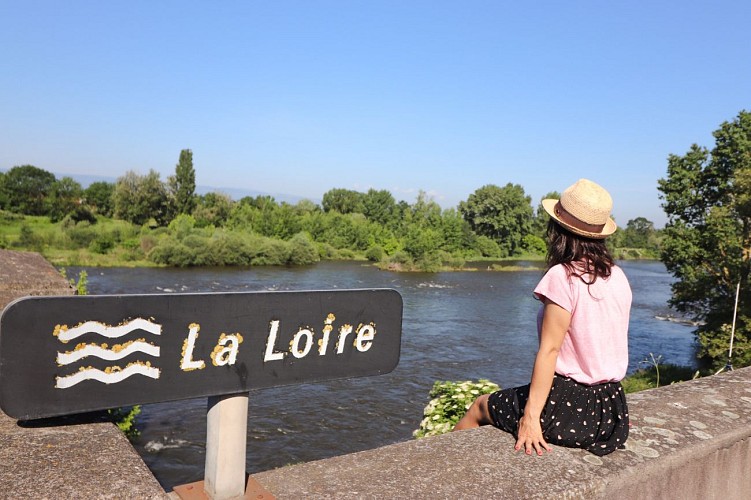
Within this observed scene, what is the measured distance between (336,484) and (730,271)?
2190 centimetres

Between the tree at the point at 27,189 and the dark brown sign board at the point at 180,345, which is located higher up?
the tree at the point at 27,189

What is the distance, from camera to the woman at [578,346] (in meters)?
2.15

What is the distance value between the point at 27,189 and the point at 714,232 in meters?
63.5

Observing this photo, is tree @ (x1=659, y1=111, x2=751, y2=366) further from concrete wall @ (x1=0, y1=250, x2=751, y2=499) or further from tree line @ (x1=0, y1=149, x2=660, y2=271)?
Result: tree line @ (x1=0, y1=149, x2=660, y2=271)

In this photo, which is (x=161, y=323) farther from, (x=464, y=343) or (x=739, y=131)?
(x=739, y=131)

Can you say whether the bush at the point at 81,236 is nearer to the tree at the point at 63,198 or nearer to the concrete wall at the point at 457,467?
the tree at the point at 63,198

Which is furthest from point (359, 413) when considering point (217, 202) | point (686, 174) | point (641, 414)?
point (217, 202)

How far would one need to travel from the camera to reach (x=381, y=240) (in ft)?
198

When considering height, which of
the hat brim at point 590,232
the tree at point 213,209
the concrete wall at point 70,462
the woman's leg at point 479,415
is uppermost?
the tree at point 213,209

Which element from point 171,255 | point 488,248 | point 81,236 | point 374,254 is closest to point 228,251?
point 171,255

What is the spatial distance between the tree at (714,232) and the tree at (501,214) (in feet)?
151

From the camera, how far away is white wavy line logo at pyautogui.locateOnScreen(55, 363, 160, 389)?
1.33 metres

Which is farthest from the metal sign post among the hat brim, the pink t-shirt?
the hat brim

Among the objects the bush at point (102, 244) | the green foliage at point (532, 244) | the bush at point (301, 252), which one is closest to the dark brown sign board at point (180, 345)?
the bush at point (102, 244)
